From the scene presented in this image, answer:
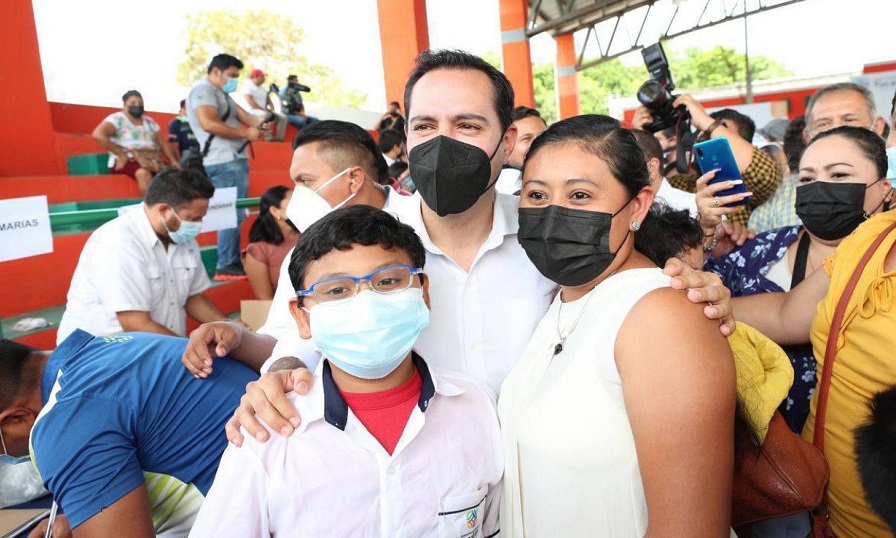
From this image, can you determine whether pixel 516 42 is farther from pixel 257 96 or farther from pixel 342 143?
pixel 342 143

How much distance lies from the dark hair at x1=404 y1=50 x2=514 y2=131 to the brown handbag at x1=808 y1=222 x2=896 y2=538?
0.97 metres

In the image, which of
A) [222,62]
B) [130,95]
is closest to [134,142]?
[130,95]

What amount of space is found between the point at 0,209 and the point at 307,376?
2491mm

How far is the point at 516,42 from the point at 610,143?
18187mm

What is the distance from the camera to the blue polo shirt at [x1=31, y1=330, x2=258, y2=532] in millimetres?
1612

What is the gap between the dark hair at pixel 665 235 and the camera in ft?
5.18

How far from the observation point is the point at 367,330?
143cm

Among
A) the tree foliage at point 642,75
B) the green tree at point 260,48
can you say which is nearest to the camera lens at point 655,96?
the green tree at point 260,48

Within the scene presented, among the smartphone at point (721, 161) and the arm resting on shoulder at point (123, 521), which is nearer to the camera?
the arm resting on shoulder at point (123, 521)

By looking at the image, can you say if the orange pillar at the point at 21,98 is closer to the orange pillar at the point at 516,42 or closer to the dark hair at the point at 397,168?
the dark hair at the point at 397,168

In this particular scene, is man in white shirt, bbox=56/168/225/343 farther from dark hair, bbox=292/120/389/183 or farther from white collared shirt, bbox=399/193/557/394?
white collared shirt, bbox=399/193/557/394

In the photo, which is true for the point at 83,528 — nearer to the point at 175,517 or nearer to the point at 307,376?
the point at 175,517

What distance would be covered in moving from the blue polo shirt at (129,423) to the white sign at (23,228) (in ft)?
5.05

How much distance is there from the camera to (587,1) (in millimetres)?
22297
